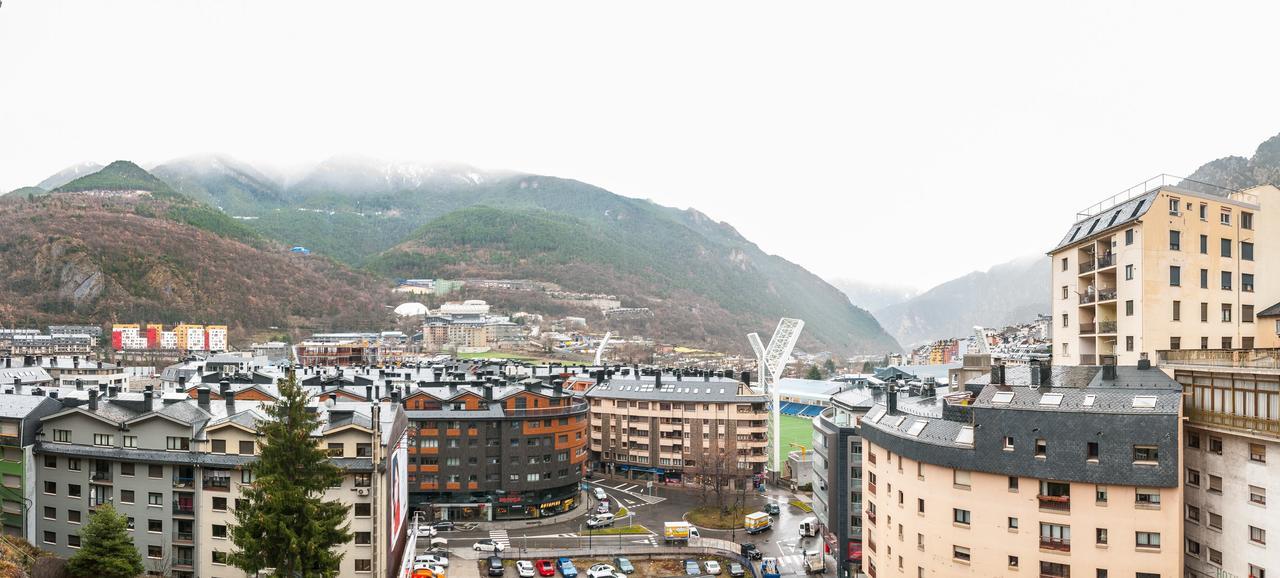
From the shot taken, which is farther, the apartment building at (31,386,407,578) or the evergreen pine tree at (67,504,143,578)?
the apartment building at (31,386,407,578)

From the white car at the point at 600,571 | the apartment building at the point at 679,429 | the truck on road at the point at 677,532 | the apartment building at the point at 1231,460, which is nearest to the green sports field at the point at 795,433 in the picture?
the apartment building at the point at 679,429

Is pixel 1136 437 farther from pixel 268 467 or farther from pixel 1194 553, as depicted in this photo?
pixel 268 467

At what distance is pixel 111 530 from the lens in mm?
35469

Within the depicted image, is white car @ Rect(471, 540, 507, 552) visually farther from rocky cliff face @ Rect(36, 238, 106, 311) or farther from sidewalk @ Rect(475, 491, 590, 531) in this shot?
rocky cliff face @ Rect(36, 238, 106, 311)

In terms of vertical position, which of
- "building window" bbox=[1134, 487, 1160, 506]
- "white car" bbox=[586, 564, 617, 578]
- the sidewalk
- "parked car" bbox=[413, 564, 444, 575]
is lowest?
the sidewalk

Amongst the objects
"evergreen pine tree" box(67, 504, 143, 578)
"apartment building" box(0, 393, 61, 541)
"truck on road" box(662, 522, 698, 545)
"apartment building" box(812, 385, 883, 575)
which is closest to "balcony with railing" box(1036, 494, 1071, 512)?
"apartment building" box(812, 385, 883, 575)

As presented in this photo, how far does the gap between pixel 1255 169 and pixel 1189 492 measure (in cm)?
16042

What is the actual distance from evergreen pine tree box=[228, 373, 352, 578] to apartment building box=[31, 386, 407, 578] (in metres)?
8.06

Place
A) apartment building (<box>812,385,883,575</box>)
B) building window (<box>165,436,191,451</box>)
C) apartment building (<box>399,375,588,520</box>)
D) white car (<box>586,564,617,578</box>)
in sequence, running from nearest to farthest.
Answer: building window (<box>165,436,191,451</box>)
apartment building (<box>812,385,883,575</box>)
white car (<box>586,564,617,578</box>)
apartment building (<box>399,375,588,520</box>)

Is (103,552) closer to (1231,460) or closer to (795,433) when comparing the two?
(1231,460)

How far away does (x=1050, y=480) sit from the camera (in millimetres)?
30266

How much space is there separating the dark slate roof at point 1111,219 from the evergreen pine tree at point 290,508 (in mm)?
33905

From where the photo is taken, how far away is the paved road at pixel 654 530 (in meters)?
59.8

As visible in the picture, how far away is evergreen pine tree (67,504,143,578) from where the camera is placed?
35062mm
